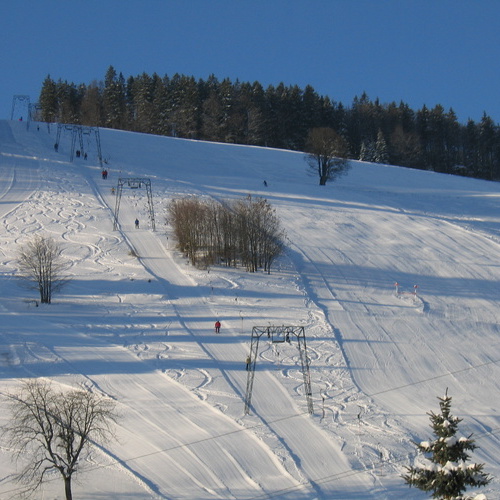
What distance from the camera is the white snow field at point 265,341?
21.1 m

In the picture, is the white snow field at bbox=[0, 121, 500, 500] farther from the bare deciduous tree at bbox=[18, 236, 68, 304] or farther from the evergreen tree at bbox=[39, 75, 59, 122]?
the evergreen tree at bbox=[39, 75, 59, 122]

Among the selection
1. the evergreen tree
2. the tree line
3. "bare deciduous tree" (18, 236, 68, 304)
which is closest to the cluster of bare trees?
"bare deciduous tree" (18, 236, 68, 304)

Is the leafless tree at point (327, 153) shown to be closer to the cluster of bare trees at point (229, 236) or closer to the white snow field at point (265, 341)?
the white snow field at point (265, 341)

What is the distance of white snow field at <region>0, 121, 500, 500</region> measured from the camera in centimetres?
2114

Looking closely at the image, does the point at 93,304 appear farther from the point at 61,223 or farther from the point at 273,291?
the point at 61,223

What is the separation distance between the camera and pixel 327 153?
70.8 m

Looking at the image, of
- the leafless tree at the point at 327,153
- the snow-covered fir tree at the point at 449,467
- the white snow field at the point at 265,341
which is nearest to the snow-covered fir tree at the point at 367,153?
the leafless tree at the point at 327,153

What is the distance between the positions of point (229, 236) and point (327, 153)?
30.8 metres

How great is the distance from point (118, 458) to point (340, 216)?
3731 cm

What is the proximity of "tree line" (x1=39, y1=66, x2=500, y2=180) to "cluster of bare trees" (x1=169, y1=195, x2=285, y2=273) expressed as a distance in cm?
5450

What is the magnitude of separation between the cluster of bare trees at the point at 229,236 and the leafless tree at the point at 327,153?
27381 millimetres

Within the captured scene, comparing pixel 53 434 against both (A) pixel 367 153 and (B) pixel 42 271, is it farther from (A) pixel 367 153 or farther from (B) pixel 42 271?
(A) pixel 367 153

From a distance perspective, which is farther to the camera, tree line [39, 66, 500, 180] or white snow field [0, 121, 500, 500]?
tree line [39, 66, 500, 180]

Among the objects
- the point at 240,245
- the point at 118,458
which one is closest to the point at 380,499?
the point at 118,458
